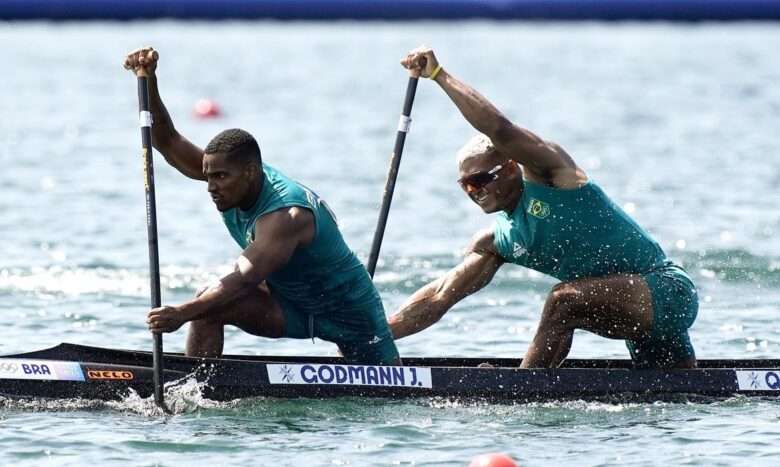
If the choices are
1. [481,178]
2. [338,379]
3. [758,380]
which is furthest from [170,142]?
[758,380]

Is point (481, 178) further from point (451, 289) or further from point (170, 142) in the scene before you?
point (170, 142)

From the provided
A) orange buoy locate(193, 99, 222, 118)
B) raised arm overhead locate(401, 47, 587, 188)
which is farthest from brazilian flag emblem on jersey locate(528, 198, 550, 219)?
orange buoy locate(193, 99, 222, 118)

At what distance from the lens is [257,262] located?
9992 mm

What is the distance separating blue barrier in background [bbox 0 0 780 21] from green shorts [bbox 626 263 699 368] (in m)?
47.0

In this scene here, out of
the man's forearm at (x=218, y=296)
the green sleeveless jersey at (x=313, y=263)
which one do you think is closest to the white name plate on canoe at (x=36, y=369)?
the man's forearm at (x=218, y=296)

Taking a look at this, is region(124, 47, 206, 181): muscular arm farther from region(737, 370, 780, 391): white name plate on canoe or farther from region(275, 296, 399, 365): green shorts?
region(737, 370, 780, 391): white name plate on canoe

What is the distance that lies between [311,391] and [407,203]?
487 inches

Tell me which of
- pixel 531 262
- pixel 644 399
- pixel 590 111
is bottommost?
pixel 644 399

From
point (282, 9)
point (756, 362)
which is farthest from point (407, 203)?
point (282, 9)

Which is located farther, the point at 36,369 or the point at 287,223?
the point at 36,369

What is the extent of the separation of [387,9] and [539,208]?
160ft

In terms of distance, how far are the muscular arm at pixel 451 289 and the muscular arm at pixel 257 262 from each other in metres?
1.81

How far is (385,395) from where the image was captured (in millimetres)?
10750

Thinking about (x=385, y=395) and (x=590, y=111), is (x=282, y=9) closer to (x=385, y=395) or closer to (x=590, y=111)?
(x=590, y=111)
